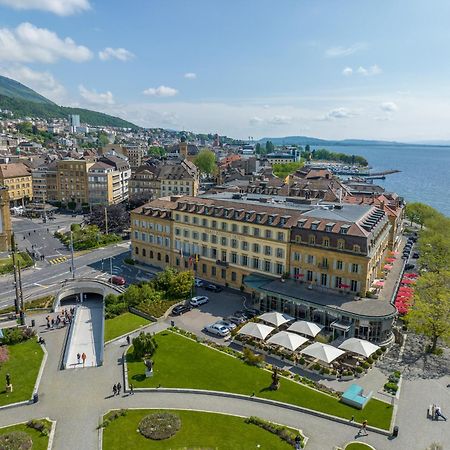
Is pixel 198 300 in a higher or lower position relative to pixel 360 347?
lower

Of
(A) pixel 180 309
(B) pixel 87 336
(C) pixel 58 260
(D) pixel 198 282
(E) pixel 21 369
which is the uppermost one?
(D) pixel 198 282

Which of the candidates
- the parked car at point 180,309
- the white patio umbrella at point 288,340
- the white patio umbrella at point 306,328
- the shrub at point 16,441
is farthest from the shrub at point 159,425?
the parked car at point 180,309

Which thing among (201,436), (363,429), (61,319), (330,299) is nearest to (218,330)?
(330,299)

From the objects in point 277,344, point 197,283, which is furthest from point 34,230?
point 277,344

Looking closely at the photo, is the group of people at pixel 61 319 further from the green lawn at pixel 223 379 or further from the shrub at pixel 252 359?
the shrub at pixel 252 359

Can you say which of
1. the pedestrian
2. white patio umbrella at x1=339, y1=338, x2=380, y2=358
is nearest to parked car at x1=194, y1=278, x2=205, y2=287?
white patio umbrella at x1=339, y1=338, x2=380, y2=358

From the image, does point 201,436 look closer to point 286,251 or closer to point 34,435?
point 34,435
